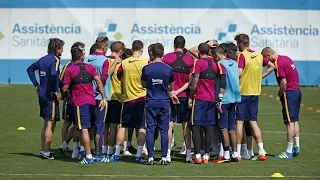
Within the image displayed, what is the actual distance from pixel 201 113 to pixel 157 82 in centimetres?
97

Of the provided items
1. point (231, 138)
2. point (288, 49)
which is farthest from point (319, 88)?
point (231, 138)

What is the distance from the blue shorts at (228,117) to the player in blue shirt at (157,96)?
0.99m

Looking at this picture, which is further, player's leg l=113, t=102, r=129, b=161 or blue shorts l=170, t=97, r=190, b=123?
blue shorts l=170, t=97, r=190, b=123

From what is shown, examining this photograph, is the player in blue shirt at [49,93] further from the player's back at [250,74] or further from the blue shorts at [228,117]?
the player's back at [250,74]

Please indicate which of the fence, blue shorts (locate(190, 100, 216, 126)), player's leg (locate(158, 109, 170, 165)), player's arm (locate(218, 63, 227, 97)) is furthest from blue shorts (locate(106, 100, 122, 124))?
the fence

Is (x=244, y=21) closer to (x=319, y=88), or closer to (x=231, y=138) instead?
(x=319, y=88)

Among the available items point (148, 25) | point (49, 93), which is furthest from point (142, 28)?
point (49, 93)

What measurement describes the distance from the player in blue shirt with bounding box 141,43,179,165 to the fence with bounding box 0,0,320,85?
2180cm

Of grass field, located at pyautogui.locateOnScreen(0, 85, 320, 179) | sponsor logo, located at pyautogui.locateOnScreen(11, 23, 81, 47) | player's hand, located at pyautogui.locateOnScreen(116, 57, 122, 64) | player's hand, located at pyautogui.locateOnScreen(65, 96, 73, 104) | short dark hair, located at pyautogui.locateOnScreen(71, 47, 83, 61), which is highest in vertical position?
sponsor logo, located at pyautogui.locateOnScreen(11, 23, 81, 47)

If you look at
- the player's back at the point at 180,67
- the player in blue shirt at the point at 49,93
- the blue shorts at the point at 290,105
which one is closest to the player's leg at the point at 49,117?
the player in blue shirt at the point at 49,93

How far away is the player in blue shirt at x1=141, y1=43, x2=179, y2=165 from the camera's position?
48.2ft

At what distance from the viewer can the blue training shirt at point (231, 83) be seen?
1518 cm

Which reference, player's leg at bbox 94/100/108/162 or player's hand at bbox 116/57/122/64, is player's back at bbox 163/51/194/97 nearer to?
player's hand at bbox 116/57/122/64

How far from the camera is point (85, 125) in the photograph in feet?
48.5
